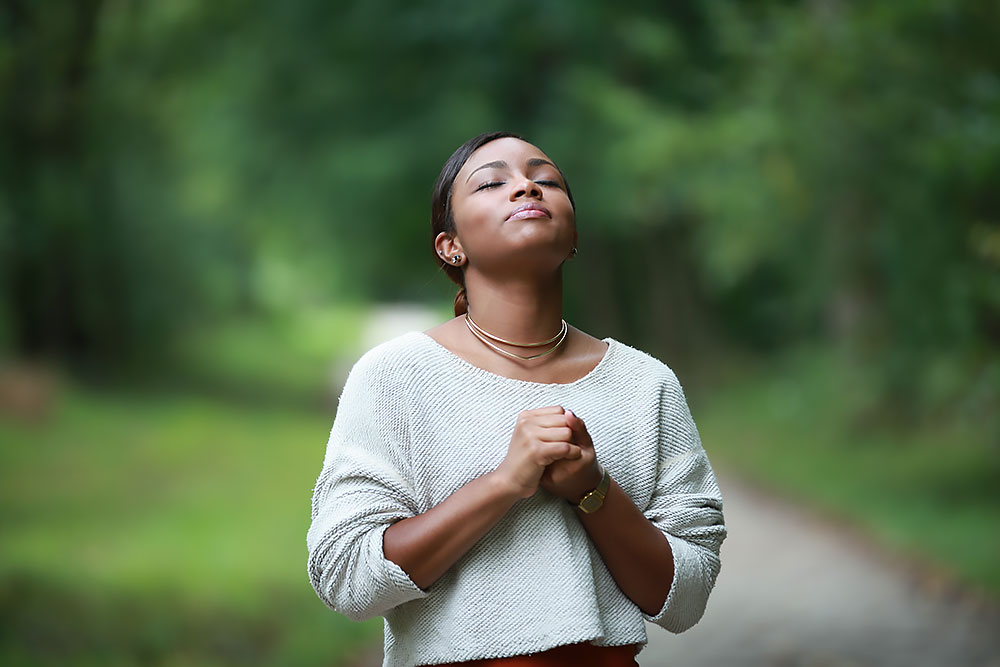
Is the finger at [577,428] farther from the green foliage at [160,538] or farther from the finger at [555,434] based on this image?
the green foliage at [160,538]

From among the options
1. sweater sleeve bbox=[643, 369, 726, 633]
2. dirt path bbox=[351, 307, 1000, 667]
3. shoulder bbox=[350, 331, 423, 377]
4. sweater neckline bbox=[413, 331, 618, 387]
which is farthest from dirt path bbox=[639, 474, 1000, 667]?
shoulder bbox=[350, 331, 423, 377]

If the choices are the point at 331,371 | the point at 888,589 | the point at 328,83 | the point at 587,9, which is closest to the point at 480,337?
the point at 888,589

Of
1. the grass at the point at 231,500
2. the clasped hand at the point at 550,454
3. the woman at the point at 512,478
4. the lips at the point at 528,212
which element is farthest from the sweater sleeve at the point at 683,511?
the grass at the point at 231,500

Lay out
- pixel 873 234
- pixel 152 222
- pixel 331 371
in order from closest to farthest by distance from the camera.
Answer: pixel 873 234 → pixel 152 222 → pixel 331 371

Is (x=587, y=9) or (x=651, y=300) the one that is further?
(x=651, y=300)

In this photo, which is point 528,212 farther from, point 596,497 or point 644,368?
point 596,497

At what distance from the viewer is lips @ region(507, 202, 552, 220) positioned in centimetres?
177

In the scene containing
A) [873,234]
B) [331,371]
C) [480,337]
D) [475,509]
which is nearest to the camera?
[475,509]

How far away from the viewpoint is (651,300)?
15086 millimetres

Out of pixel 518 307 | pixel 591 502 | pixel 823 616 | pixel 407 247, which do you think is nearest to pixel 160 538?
pixel 823 616

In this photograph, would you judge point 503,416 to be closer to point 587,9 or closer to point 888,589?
point 888,589

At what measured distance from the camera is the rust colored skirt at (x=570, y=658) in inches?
66.7

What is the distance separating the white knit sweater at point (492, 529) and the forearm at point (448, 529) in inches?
1.0

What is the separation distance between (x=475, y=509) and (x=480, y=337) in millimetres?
313
